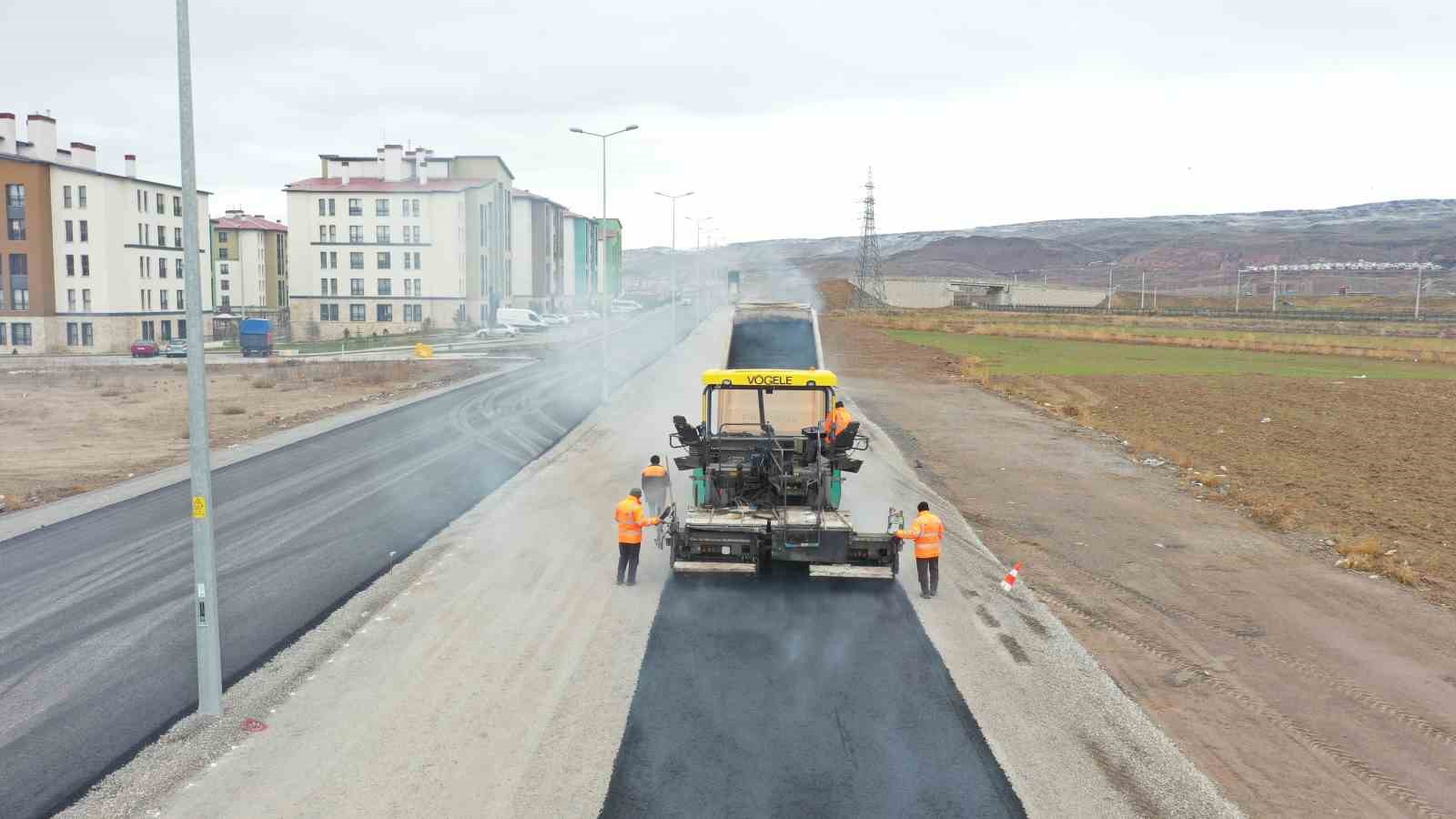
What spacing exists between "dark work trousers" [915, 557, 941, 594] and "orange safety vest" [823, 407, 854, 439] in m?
2.82

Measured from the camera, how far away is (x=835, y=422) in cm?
1633

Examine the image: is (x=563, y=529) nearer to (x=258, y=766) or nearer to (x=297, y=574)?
(x=297, y=574)

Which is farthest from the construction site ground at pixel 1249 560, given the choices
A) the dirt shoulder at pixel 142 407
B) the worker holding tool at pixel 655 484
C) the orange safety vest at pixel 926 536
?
the dirt shoulder at pixel 142 407

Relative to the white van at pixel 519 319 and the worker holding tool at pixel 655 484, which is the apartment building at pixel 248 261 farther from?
the worker holding tool at pixel 655 484

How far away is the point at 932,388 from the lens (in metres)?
43.2

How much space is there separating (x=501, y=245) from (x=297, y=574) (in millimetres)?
83561

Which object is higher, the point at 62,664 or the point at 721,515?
the point at 721,515

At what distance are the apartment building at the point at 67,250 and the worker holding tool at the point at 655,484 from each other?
6568 cm

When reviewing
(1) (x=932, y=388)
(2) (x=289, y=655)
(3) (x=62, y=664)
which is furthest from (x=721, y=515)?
(1) (x=932, y=388)

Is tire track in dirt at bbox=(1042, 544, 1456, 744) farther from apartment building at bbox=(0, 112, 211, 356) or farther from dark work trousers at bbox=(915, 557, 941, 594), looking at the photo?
apartment building at bbox=(0, 112, 211, 356)

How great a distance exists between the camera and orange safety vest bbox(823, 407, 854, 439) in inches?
635

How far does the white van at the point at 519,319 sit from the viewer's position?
82688 mm

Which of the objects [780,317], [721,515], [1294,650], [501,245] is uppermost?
[501,245]

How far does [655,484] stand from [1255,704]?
875 centimetres
